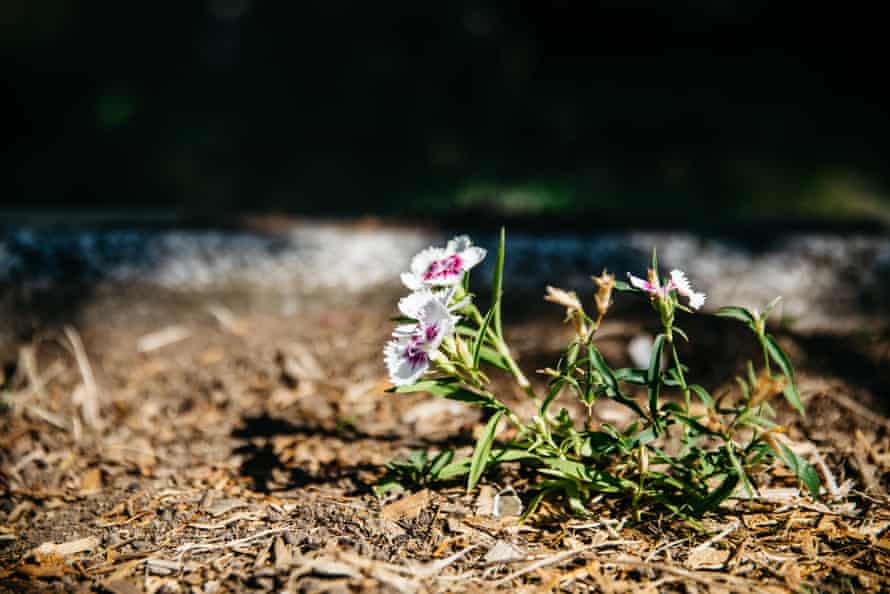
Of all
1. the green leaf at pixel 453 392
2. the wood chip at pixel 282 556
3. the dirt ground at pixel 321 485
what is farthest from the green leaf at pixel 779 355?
the wood chip at pixel 282 556

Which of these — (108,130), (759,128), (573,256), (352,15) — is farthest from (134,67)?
(759,128)

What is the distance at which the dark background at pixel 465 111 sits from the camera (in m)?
5.32

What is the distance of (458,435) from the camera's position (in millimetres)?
1892

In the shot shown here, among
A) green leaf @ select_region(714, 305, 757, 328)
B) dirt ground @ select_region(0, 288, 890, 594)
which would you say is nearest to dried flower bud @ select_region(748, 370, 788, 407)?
green leaf @ select_region(714, 305, 757, 328)

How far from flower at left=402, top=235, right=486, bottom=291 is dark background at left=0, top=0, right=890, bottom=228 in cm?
355

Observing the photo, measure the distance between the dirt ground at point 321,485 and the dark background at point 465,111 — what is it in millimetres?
2616

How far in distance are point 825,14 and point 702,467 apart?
6406 mm

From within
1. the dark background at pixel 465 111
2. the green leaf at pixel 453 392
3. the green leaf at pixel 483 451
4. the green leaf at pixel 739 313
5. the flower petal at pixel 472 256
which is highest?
the dark background at pixel 465 111

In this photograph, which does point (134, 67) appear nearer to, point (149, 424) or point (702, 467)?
point (149, 424)

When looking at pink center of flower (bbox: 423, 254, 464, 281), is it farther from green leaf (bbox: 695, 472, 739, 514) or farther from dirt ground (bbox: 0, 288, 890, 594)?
green leaf (bbox: 695, 472, 739, 514)

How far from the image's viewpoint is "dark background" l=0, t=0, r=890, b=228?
5.32 metres

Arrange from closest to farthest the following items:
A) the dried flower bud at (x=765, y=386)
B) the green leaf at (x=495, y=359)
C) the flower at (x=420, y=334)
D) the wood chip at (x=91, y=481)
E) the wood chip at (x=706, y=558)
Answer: the dried flower bud at (x=765, y=386), the flower at (x=420, y=334), the wood chip at (x=706, y=558), the green leaf at (x=495, y=359), the wood chip at (x=91, y=481)

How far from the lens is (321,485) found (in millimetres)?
1672

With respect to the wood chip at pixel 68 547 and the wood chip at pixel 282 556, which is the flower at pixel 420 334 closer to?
the wood chip at pixel 282 556
